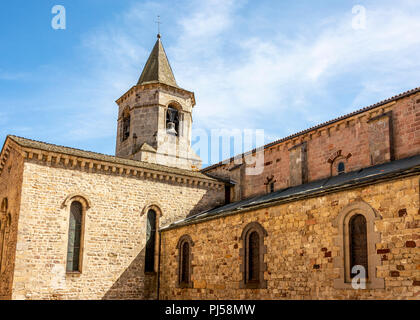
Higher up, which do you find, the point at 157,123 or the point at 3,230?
the point at 157,123

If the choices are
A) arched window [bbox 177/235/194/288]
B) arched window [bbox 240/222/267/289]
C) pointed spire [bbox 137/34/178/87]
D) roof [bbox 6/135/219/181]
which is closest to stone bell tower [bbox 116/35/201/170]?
pointed spire [bbox 137/34/178/87]

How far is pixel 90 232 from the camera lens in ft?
57.2

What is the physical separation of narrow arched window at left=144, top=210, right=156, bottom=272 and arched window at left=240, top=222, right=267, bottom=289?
17.8ft

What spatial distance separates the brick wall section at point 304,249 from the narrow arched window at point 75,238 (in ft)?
12.6

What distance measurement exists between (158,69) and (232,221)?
14279 mm

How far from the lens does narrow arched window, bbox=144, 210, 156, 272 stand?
19.2 meters

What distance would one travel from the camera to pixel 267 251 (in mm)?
14344

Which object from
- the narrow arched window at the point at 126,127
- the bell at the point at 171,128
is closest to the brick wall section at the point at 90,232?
the bell at the point at 171,128

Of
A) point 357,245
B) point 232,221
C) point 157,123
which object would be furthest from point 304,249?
point 157,123

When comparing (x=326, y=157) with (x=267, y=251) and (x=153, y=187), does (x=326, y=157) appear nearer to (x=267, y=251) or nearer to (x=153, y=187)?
(x=267, y=251)

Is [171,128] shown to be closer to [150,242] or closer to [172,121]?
[172,121]

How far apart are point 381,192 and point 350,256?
1.94m

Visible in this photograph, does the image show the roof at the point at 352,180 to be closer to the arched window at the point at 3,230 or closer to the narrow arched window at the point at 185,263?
the narrow arched window at the point at 185,263

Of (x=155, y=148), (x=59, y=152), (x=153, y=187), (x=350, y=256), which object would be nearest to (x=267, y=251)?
(x=350, y=256)
